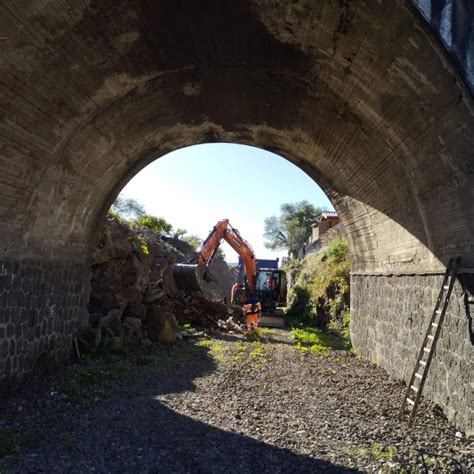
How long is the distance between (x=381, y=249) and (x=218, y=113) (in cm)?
434

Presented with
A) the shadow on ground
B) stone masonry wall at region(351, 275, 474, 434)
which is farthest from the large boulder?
the shadow on ground

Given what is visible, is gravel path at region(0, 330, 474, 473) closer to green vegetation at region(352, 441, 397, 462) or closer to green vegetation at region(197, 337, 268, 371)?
green vegetation at region(352, 441, 397, 462)

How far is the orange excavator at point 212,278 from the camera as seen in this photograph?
18.4 m

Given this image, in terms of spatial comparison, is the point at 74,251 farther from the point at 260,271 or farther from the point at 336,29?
the point at 260,271

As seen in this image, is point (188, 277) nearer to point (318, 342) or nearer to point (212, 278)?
point (212, 278)

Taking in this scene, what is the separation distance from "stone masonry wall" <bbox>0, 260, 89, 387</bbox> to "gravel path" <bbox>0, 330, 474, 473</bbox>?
519 millimetres

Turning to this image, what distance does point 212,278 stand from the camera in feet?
70.8

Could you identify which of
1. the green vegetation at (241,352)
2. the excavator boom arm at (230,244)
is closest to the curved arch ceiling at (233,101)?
the green vegetation at (241,352)

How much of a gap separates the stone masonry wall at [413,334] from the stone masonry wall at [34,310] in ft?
19.9

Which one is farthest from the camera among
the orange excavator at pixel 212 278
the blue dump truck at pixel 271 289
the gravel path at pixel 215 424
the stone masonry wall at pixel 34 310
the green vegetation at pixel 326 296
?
the blue dump truck at pixel 271 289

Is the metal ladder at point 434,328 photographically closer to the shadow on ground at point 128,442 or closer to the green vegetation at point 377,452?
the green vegetation at point 377,452

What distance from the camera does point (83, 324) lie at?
1030 cm

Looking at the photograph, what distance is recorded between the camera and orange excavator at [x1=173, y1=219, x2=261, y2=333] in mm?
18406

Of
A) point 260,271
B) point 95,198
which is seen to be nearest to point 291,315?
point 260,271
